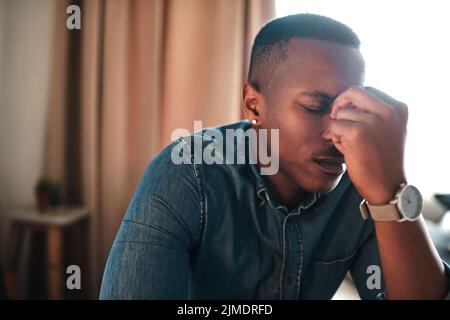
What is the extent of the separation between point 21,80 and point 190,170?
1.78 m

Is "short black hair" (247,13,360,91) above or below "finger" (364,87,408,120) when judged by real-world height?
above

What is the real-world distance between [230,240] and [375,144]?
1.03 feet

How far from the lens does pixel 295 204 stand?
852mm

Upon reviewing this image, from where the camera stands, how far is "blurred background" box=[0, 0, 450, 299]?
2.10 metres

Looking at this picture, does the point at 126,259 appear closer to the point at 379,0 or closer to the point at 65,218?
the point at 65,218

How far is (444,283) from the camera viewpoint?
25.5 inches

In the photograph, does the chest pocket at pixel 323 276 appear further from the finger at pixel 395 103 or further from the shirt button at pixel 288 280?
the finger at pixel 395 103

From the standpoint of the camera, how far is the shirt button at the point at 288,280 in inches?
31.3

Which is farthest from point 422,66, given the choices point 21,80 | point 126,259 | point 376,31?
point 21,80

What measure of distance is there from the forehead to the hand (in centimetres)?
11

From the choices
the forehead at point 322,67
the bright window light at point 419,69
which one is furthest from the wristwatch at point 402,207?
the bright window light at point 419,69

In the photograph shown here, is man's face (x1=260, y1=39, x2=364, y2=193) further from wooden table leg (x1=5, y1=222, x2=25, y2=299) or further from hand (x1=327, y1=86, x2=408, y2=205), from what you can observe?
wooden table leg (x1=5, y1=222, x2=25, y2=299)

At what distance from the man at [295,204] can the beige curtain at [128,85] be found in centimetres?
126

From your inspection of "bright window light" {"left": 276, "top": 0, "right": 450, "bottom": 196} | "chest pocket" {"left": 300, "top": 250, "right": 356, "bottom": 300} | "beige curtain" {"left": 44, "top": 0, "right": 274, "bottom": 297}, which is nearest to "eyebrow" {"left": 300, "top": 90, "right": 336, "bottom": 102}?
"chest pocket" {"left": 300, "top": 250, "right": 356, "bottom": 300}
